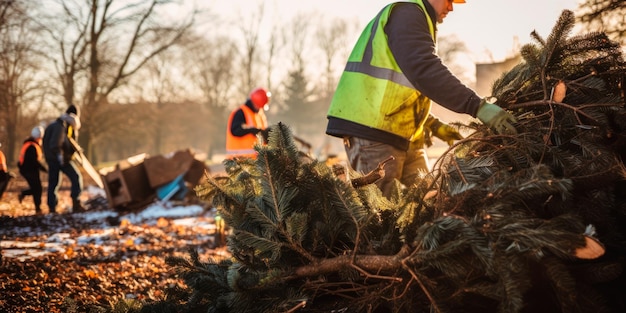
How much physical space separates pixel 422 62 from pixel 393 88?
0.96ft

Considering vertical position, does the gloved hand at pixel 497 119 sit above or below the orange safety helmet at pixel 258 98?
below

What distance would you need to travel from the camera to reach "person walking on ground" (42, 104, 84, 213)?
971cm

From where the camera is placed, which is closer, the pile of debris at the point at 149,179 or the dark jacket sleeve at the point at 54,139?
the dark jacket sleeve at the point at 54,139

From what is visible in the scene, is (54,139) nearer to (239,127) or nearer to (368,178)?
(239,127)

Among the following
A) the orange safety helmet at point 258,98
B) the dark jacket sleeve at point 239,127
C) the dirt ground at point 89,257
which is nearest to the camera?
the dirt ground at point 89,257

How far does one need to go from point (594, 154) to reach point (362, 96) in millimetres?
1395

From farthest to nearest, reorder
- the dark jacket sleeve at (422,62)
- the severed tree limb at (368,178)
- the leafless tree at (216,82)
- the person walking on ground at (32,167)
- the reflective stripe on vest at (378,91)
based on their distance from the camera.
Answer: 1. the leafless tree at (216,82)
2. the person walking on ground at (32,167)
3. the reflective stripe on vest at (378,91)
4. the dark jacket sleeve at (422,62)
5. the severed tree limb at (368,178)

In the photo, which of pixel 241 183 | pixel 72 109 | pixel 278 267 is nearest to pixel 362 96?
pixel 241 183

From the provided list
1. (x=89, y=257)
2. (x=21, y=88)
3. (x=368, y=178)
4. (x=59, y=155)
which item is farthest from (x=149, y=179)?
(x=21, y=88)

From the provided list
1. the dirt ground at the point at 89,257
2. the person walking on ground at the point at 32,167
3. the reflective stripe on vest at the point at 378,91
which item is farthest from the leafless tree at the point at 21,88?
the reflective stripe on vest at the point at 378,91

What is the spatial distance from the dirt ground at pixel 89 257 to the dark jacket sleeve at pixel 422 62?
5.83 ft

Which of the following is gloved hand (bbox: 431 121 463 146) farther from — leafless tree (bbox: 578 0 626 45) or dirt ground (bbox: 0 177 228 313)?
dirt ground (bbox: 0 177 228 313)

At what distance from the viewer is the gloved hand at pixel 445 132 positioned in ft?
12.5

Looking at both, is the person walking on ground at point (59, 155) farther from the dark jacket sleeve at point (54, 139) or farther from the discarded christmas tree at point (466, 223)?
the discarded christmas tree at point (466, 223)
